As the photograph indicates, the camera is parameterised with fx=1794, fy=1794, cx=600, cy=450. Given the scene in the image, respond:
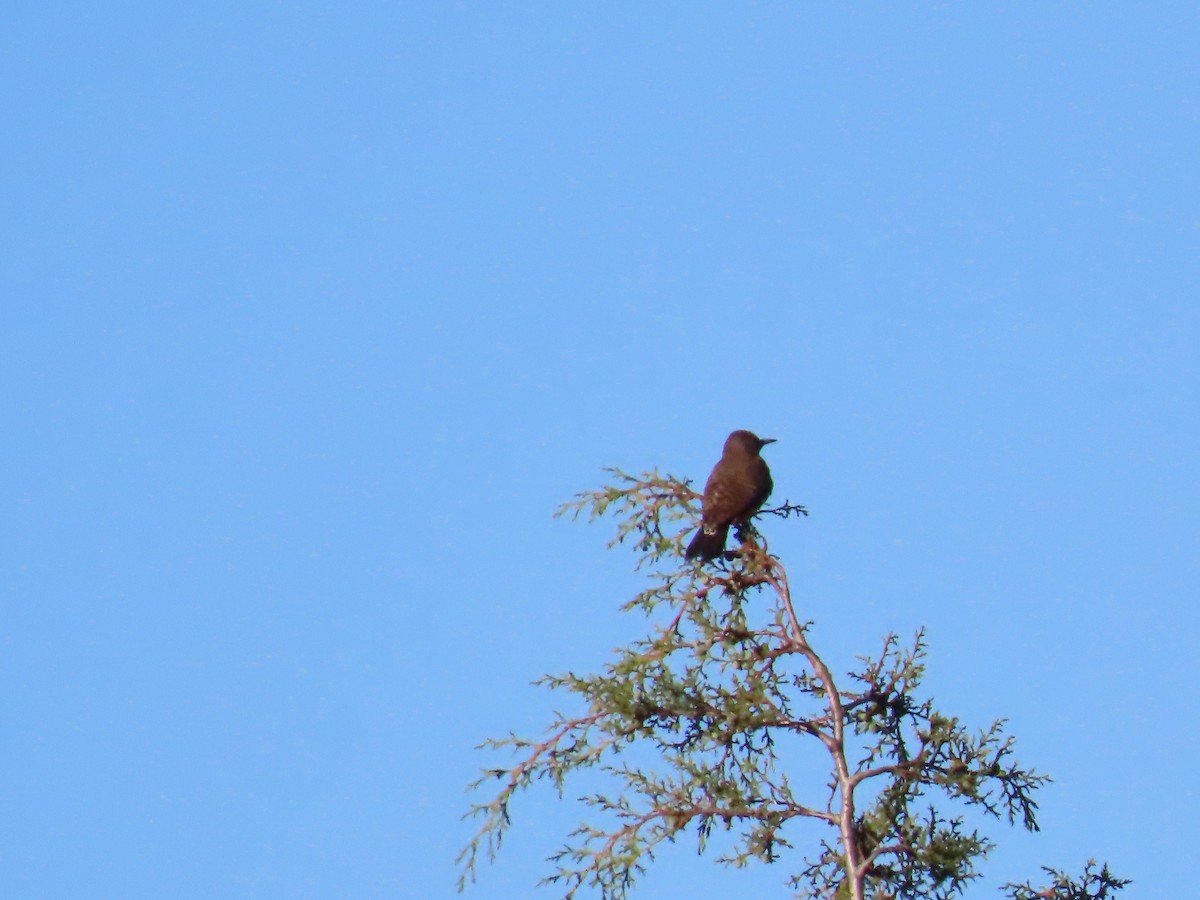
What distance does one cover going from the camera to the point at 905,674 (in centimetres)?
894

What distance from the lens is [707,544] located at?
10.6m

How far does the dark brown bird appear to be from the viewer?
10562mm

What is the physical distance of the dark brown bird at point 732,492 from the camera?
1056 centimetres

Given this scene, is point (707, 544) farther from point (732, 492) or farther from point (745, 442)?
point (745, 442)

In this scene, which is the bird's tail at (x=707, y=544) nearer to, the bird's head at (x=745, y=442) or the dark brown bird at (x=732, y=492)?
the dark brown bird at (x=732, y=492)

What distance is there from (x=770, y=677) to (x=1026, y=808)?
4.64 feet

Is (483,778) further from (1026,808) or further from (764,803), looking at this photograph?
(1026,808)

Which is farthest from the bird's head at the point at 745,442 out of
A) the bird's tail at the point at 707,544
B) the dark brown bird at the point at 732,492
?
the bird's tail at the point at 707,544

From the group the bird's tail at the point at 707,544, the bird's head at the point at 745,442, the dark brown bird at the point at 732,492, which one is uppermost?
the bird's head at the point at 745,442

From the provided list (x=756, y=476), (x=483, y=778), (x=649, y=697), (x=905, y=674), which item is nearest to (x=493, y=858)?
(x=483, y=778)

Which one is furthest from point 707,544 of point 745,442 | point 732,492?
point 745,442

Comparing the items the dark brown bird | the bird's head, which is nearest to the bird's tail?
the dark brown bird

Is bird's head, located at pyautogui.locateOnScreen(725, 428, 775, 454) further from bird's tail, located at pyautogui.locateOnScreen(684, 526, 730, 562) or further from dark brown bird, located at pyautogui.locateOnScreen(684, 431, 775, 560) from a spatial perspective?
bird's tail, located at pyautogui.locateOnScreen(684, 526, 730, 562)

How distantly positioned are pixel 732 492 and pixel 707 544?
0.80 metres
